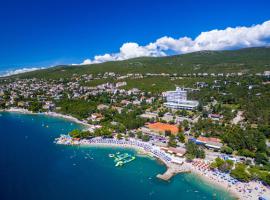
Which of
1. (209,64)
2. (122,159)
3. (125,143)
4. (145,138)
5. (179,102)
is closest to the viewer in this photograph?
(122,159)

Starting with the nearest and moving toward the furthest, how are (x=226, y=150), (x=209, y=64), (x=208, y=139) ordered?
(x=226, y=150) → (x=208, y=139) → (x=209, y=64)

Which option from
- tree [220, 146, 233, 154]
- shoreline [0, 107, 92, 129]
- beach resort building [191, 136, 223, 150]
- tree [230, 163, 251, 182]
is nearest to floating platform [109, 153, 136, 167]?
beach resort building [191, 136, 223, 150]

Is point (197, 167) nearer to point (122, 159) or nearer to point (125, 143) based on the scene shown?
point (122, 159)

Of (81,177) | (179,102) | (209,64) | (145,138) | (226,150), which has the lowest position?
(81,177)

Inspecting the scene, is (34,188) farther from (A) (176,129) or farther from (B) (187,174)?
(A) (176,129)

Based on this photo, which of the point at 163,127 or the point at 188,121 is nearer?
the point at 163,127

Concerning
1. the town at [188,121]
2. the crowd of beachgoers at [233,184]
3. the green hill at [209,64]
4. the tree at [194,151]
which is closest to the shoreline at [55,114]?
the town at [188,121]

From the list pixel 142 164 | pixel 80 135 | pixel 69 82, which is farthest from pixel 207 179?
pixel 69 82

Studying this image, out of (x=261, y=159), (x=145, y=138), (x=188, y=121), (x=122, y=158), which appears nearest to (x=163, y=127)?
(x=188, y=121)
